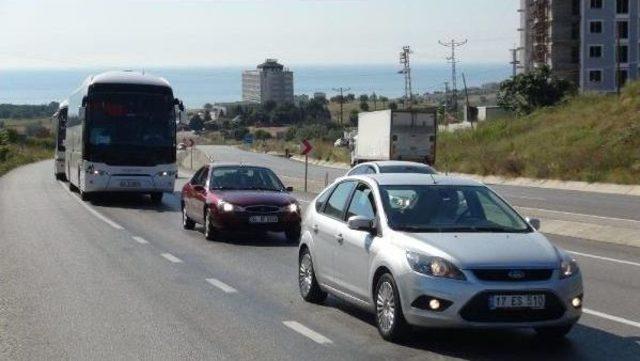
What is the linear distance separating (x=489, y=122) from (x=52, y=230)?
183ft

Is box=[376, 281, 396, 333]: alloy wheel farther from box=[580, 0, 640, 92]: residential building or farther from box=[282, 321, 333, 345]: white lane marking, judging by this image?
box=[580, 0, 640, 92]: residential building

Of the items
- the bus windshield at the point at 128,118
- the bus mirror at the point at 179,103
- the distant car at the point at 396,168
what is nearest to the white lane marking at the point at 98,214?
the bus windshield at the point at 128,118

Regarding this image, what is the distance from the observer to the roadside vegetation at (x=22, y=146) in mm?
80562

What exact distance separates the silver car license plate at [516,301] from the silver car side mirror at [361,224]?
1.68m

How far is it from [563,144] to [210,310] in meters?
48.9

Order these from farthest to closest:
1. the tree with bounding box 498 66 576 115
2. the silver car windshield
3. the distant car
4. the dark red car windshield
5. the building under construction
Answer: the building under construction
the tree with bounding box 498 66 576 115
the distant car
the dark red car windshield
the silver car windshield

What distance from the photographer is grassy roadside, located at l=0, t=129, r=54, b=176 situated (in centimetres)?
7975

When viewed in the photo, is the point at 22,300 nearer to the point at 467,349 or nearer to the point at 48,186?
the point at 467,349

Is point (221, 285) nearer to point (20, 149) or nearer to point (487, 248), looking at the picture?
point (487, 248)

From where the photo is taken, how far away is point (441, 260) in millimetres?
9719

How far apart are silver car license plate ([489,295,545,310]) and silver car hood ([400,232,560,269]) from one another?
10.2 inches

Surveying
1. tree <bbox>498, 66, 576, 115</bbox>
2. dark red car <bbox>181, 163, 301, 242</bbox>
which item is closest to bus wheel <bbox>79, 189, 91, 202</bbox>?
dark red car <bbox>181, 163, 301, 242</bbox>

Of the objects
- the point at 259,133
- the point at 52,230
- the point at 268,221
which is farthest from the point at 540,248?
the point at 259,133

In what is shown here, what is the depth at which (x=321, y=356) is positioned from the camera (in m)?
9.65
